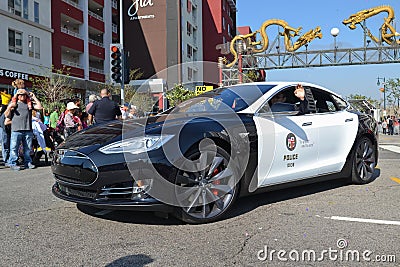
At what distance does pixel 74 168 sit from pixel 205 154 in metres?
1.24

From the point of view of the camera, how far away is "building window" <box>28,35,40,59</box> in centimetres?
2723

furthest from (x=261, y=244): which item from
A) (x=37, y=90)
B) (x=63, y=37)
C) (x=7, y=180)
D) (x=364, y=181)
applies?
(x=63, y=37)

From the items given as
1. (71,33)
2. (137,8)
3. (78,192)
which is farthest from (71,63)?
(78,192)

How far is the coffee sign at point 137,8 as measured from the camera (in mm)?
45531

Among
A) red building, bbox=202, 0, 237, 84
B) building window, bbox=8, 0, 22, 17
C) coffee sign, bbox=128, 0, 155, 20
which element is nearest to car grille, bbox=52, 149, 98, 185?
building window, bbox=8, 0, 22, 17

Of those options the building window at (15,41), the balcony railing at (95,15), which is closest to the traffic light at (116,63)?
the building window at (15,41)

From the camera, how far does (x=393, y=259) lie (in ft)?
9.84

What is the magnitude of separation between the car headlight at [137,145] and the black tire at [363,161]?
3.14m

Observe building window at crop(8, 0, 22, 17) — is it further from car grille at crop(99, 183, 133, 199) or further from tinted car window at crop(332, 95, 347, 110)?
car grille at crop(99, 183, 133, 199)

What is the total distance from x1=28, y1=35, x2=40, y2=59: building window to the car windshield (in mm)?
25412

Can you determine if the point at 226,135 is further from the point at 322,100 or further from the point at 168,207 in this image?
the point at 322,100

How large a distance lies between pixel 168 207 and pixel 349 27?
2535cm

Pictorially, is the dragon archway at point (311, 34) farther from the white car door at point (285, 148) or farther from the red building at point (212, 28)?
the red building at point (212, 28)

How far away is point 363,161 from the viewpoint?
5766 millimetres
